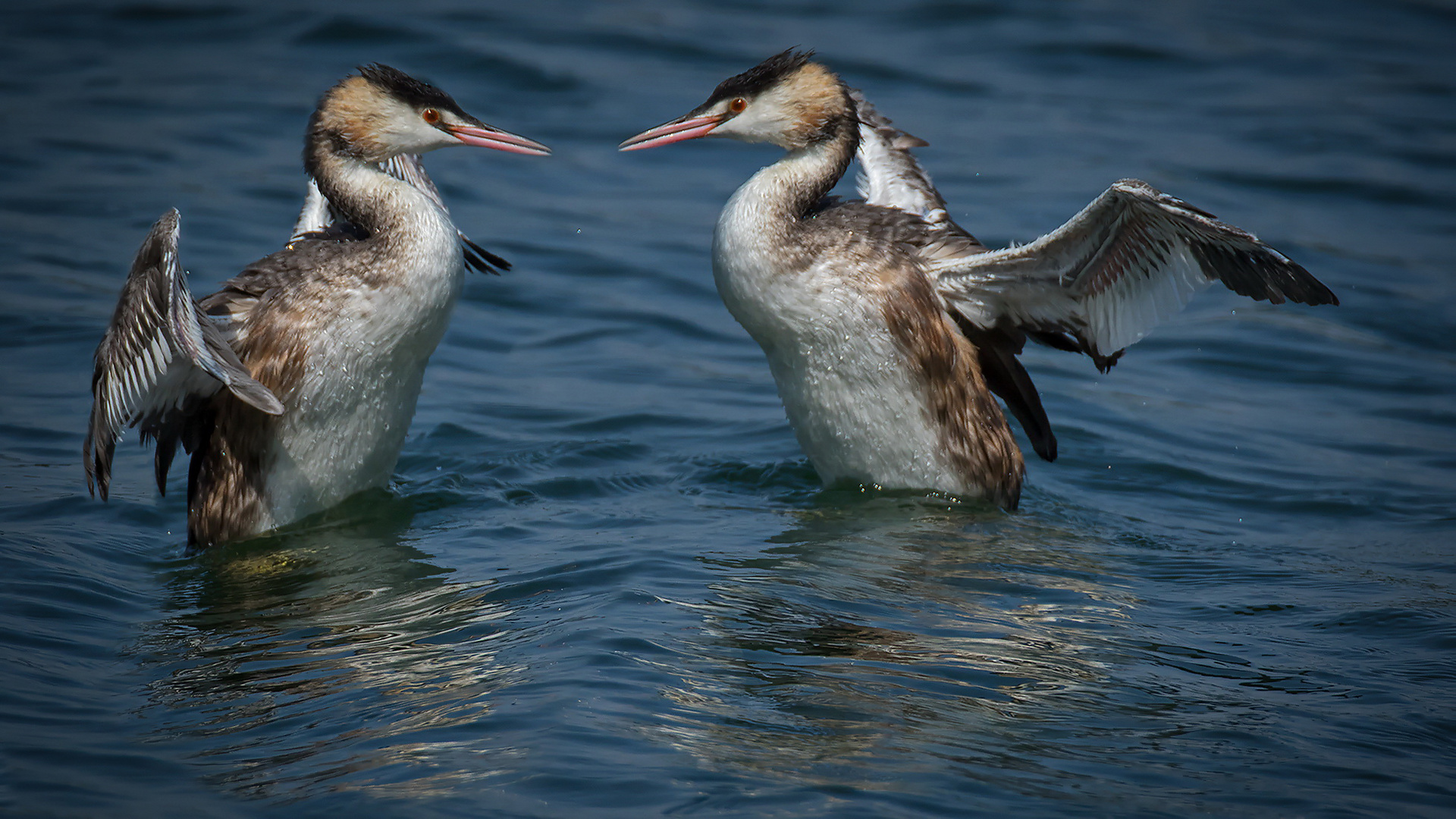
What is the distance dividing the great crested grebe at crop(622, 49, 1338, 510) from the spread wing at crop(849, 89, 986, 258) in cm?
64

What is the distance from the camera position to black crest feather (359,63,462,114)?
20.4 feet

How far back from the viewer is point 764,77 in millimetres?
6461

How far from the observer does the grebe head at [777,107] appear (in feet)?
21.2

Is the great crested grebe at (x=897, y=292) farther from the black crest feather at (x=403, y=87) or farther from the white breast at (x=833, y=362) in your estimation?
the black crest feather at (x=403, y=87)

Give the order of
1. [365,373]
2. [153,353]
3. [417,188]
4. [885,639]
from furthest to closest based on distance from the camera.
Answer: [417,188] < [365,373] < [153,353] < [885,639]

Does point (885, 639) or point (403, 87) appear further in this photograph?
point (403, 87)

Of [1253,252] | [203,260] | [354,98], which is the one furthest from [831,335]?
[203,260]

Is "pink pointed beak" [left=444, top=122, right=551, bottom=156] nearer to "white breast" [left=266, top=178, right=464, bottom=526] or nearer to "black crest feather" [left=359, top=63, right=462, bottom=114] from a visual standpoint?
"black crest feather" [left=359, top=63, right=462, bottom=114]

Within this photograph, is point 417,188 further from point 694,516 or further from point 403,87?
point 694,516

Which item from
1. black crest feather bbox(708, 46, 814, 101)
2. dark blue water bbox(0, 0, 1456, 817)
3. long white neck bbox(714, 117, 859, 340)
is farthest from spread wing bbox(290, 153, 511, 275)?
black crest feather bbox(708, 46, 814, 101)

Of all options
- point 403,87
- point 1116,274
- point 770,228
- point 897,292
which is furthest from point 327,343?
point 1116,274

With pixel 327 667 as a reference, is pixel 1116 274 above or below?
above

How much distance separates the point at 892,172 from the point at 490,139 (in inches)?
89.8

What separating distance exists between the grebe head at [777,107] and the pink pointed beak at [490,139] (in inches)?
16.1
